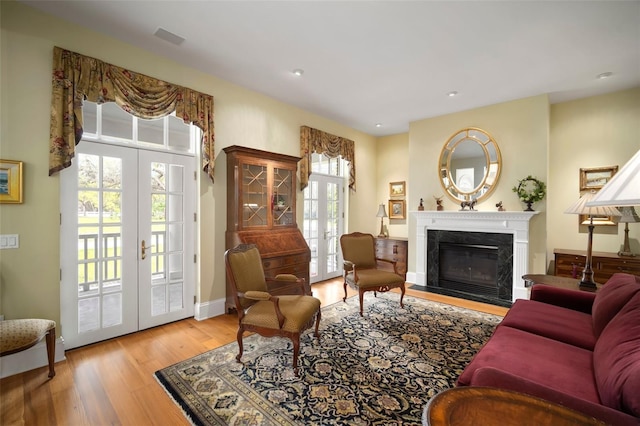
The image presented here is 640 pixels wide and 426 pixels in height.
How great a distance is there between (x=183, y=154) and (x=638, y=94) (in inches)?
242

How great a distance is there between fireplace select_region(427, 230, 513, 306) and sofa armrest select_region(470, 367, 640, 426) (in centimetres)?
355

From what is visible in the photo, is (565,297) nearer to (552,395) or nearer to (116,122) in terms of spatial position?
(552,395)

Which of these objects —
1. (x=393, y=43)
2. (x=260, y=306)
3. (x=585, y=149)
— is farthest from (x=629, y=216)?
(x=260, y=306)

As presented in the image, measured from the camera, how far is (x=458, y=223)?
15.7 feet

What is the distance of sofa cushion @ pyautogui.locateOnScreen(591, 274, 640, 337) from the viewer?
1730mm

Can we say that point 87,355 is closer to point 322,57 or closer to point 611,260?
point 322,57

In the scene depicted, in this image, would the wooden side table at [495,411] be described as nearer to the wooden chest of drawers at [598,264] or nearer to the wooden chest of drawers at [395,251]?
the wooden chest of drawers at [598,264]

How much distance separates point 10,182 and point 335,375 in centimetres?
312

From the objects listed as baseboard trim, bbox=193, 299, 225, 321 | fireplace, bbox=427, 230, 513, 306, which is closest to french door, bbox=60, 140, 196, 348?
baseboard trim, bbox=193, 299, 225, 321

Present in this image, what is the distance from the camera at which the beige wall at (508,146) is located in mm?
4141

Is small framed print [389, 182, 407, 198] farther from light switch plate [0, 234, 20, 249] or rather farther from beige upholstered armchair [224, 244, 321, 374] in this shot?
light switch plate [0, 234, 20, 249]

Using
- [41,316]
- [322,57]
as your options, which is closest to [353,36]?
[322,57]

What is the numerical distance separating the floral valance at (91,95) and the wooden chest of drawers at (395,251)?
4115 millimetres

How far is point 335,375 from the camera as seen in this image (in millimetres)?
2342
